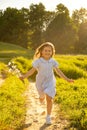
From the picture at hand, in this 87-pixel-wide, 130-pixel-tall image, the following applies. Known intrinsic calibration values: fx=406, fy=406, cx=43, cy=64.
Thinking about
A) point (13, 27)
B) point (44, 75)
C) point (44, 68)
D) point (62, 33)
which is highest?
point (13, 27)

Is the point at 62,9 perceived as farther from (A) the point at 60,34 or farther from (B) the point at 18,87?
(B) the point at 18,87

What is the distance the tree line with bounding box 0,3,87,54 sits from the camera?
7362cm

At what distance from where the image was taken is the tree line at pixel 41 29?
2899 inches

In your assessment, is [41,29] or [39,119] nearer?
[39,119]

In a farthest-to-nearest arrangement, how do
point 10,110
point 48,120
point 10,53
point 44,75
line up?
point 10,53 < point 10,110 < point 44,75 < point 48,120

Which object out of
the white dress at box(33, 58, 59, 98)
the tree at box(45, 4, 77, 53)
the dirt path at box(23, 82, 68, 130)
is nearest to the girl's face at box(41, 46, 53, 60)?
the white dress at box(33, 58, 59, 98)

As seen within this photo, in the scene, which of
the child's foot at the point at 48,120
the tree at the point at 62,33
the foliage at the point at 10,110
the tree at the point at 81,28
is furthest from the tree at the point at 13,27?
the child's foot at the point at 48,120

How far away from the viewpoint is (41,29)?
80.0 m

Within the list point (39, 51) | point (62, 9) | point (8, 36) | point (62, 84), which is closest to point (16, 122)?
point (39, 51)

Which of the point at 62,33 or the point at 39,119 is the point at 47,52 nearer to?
the point at 39,119

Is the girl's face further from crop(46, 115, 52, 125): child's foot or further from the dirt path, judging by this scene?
crop(46, 115, 52, 125): child's foot

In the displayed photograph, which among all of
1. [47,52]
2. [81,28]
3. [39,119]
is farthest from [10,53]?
[81,28]

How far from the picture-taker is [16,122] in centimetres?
862

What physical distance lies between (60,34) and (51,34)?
1.72 meters
